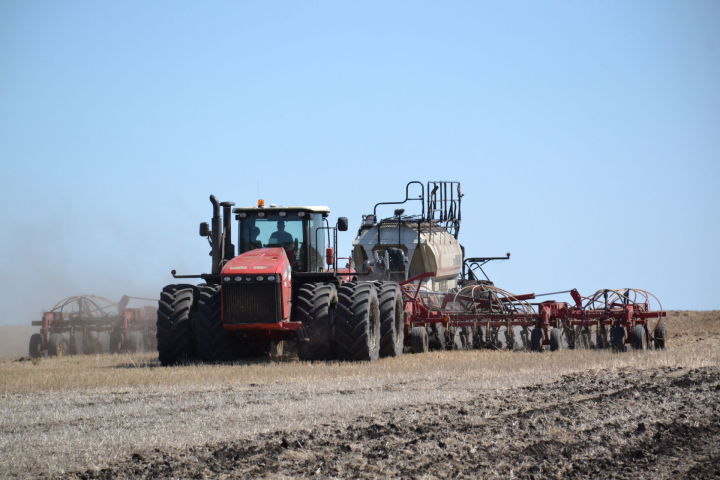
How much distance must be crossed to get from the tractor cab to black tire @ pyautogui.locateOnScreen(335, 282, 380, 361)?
0.99m

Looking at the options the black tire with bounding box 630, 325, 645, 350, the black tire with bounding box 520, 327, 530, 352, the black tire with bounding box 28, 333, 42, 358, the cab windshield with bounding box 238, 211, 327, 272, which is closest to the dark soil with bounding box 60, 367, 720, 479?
→ the cab windshield with bounding box 238, 211, 327, 272

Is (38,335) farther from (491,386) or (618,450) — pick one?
(618,450)

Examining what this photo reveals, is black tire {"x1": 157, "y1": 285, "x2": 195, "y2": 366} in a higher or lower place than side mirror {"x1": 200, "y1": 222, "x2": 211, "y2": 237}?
lower

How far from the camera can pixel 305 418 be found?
10500 millimetres

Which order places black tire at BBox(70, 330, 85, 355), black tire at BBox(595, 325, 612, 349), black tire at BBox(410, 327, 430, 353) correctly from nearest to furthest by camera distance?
black tire at BBox(410, 327, 430, 353) → black tire at BBox(595, 325, 612, 349) → black tire at BBox(70, 330, 85, 355)

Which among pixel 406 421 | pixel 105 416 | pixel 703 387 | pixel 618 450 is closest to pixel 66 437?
pixel 105 416

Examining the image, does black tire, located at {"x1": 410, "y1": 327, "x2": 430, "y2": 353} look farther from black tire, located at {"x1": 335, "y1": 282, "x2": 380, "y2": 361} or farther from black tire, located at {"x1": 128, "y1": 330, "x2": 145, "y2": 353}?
black tire, located at {"x1": 128, "y1": 330, "x2": 145, "y2": 353}

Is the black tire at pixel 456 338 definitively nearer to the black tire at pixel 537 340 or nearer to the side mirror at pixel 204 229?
the black tire at pixel 537 340

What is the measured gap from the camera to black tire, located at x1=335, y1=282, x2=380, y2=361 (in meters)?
17.5

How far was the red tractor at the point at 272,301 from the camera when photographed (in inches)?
678

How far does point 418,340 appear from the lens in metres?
21.0

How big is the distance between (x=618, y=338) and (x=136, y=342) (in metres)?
11.2

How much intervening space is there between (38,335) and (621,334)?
12702mm

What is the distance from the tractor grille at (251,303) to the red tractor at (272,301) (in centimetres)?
2
